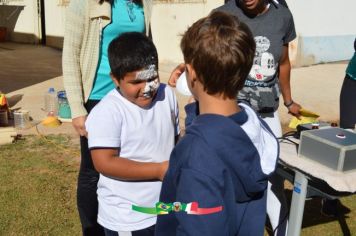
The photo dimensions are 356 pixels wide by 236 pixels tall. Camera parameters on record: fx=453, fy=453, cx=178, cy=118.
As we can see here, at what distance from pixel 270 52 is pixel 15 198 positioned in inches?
98.9

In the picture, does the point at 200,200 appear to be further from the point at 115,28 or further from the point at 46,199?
the point at 46,199

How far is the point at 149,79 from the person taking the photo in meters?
2.00

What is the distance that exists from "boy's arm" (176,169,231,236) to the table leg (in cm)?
100

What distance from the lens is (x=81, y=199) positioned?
8.69 feet

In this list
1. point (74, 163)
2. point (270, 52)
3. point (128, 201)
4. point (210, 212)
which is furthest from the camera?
point (74, 163)

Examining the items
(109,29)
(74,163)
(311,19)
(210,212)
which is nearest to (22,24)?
(311,19)

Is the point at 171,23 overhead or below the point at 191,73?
below

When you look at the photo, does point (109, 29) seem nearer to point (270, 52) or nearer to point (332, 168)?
point (270, 52)

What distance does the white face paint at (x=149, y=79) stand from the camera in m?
1.98

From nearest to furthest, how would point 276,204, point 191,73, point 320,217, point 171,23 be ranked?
point 191,73
point 276,204
point 320,217
point 171,23

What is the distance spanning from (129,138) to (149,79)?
277 mm

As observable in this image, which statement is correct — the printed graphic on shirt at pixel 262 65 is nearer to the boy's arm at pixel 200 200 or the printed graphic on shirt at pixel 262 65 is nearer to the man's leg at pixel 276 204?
the man's leg at pixel 276 204

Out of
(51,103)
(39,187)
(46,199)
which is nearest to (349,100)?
(46,199)

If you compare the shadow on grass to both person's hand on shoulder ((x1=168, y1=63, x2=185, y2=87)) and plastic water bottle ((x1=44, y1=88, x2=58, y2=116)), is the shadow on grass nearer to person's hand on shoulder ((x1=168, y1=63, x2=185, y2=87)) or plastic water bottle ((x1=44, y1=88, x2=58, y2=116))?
person's hand on shoulder ((x1=168, y1=63, x2=185, y2=87))
